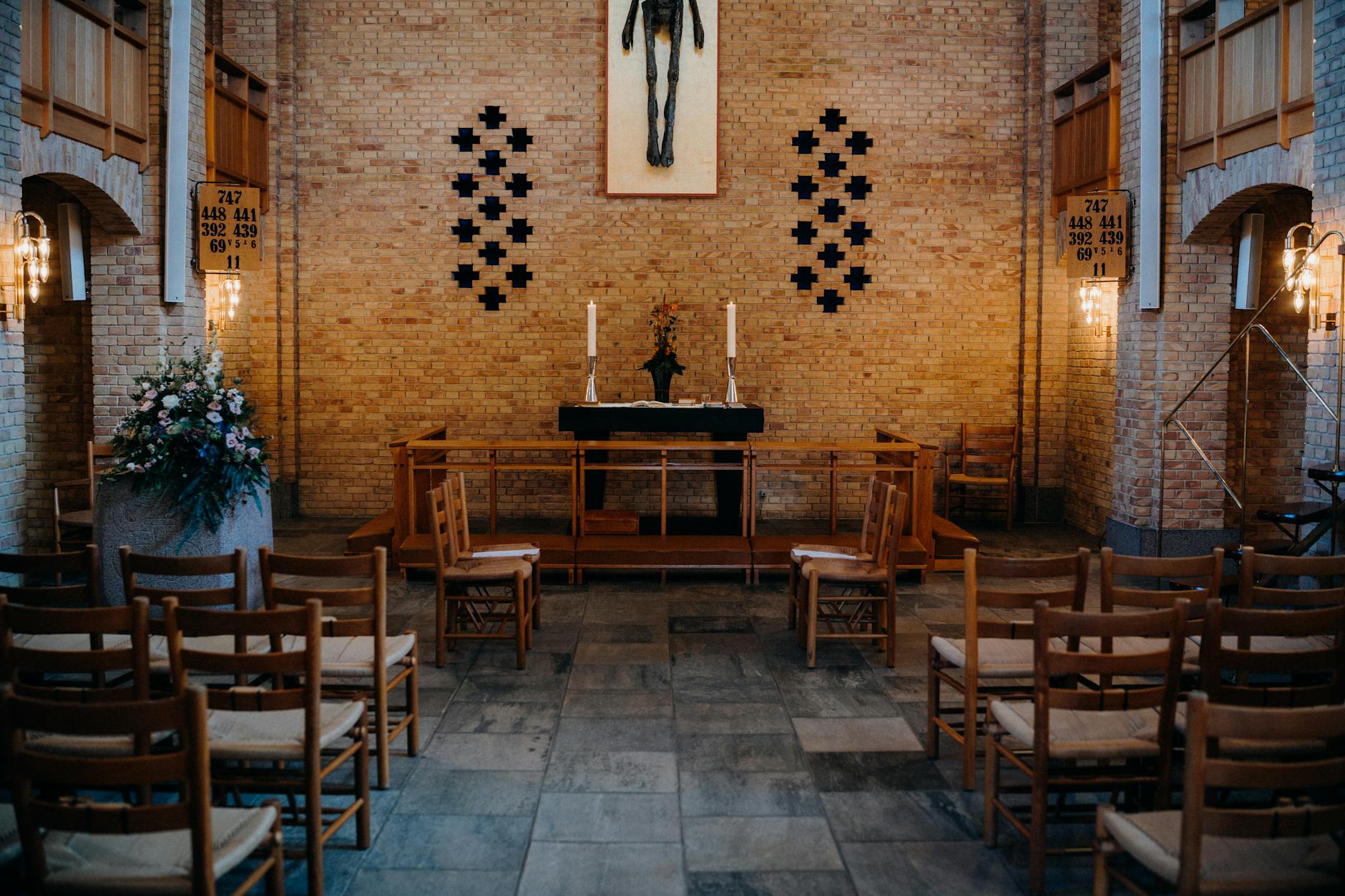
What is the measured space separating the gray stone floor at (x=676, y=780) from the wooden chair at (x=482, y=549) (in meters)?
0.21

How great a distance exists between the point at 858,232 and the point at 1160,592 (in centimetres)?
660

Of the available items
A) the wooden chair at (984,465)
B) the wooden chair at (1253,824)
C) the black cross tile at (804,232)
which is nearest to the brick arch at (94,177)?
the black cross tile at (804,232)

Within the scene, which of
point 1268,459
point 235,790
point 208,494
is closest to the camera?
point 235,790

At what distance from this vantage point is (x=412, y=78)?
9.51m

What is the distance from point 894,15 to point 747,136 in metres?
1.79

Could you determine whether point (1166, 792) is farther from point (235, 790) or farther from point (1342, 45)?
point (1342, 45)

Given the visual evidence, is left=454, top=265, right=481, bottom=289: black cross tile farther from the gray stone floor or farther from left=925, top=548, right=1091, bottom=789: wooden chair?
left=925, top=548, right=1091, bottom=789: wooden chair

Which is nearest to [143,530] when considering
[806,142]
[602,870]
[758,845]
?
[602,870]

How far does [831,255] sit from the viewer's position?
31.6 feet

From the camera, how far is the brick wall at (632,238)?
9.51 metres

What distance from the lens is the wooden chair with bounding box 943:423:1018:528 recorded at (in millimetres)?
9531

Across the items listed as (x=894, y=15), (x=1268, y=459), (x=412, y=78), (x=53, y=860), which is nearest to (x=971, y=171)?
(x=894, y=15)

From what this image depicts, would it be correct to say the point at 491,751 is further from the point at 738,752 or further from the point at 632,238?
the point at 632,238

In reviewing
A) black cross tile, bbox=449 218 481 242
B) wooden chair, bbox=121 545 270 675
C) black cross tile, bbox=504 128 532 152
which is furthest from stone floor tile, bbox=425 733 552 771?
black cross tile, bbox=504 128 532 152
